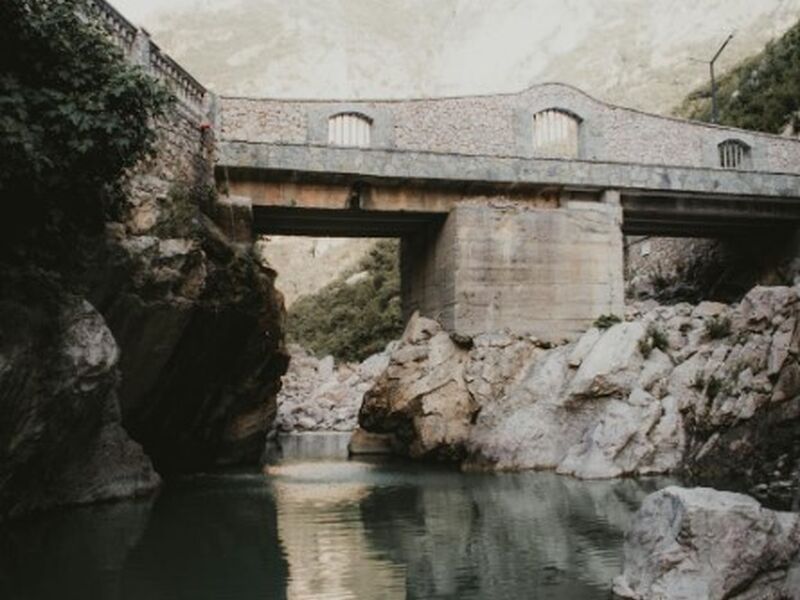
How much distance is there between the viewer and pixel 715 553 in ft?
23.4

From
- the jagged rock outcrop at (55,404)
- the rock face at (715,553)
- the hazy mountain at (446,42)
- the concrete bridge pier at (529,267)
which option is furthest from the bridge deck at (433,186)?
the hazy mountain at (446,42)

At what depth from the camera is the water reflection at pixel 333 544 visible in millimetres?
8242

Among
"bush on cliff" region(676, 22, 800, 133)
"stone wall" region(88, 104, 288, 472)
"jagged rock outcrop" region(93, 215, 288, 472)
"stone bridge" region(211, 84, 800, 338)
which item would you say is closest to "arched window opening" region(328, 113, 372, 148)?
"stone bridge" region(211, 84, 800, 338)

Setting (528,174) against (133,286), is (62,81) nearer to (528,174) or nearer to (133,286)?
(133,286)

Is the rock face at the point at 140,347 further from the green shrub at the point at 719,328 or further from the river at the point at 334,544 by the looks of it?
the green shrub at the point at 719,328

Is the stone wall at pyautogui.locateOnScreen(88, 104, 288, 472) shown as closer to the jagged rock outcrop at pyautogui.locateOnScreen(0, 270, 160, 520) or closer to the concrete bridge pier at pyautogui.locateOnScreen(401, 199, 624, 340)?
the jagged rock outcrop at pyautogui.locateOnScreen(0, 270, 160, 520)

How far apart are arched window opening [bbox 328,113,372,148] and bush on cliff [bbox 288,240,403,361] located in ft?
61.8

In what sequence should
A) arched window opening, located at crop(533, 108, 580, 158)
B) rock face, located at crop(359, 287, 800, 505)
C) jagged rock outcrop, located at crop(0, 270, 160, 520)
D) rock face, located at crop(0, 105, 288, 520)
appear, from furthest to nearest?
arched window opening, located at crop(533, 108, 580, 158) < rock face, located at crop(359, 287, 800, 505) < rock face, located at crop(0, 105, 288, 520) < jagged rock outcrop, located at crop(0, 270, 160, 520)

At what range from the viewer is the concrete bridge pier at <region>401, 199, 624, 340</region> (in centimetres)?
2131

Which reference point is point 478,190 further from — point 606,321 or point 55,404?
point 55,404

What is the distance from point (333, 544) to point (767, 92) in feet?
103

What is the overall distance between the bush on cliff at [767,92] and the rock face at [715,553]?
89.9 feet

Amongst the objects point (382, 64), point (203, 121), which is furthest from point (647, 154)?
point (382, 64)

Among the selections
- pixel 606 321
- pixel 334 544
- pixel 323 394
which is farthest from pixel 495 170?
pixel 323 394
